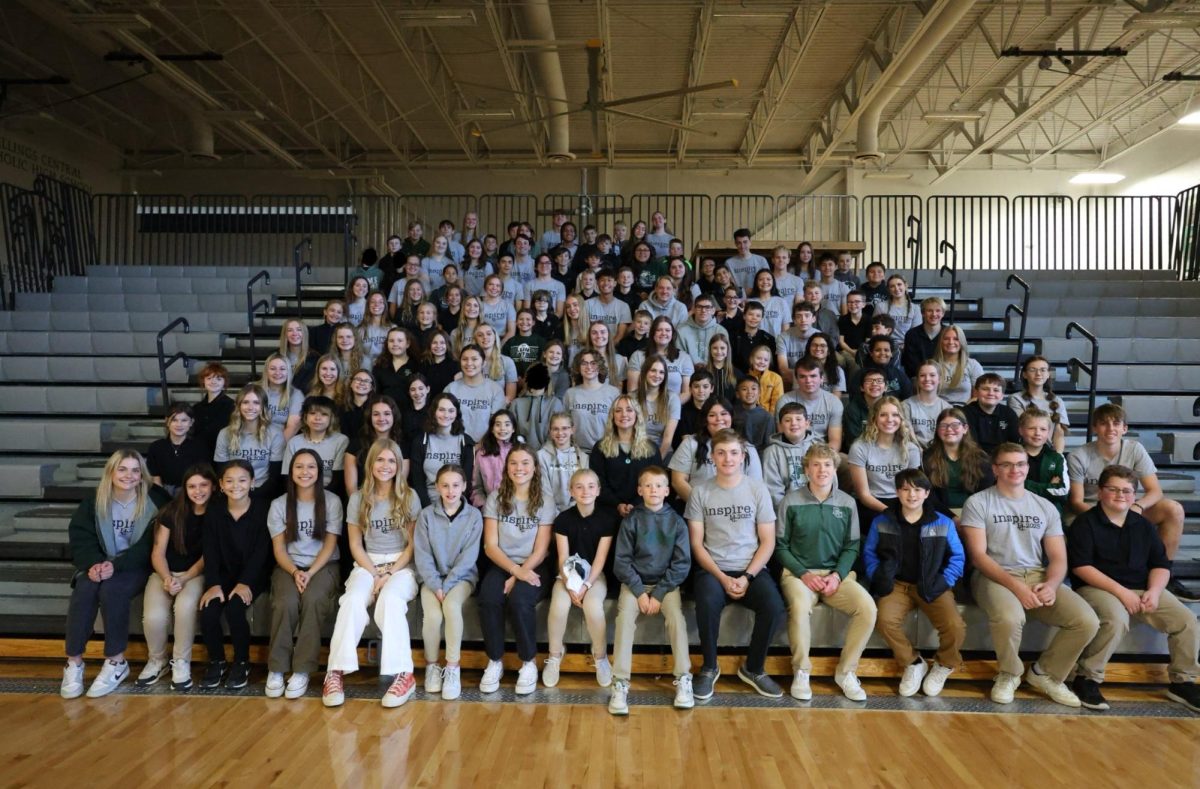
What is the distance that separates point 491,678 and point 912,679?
2.18 metres

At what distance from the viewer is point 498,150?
17984mm

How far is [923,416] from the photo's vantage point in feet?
18.2

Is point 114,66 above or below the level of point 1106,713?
above

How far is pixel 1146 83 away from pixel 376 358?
529 inches

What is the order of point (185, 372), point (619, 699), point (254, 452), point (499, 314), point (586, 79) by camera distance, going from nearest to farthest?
point (619, 699)
point (254, 452)
point (499, 314)
point (185, 372)
point (586, 79)

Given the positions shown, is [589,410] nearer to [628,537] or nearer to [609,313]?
[628,537]

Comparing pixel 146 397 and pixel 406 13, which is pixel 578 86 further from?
pixel 146 397

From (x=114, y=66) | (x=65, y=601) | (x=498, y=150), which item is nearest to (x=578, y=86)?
(x=498, y=150)

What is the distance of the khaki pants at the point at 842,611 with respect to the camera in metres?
4.31

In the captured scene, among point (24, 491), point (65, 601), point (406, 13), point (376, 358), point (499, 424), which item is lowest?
point (65, 601)

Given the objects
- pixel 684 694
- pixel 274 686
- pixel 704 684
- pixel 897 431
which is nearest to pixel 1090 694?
pixel 897 431

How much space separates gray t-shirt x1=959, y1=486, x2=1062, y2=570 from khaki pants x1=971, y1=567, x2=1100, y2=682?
0.19 meters

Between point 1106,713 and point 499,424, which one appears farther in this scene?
point 499,424

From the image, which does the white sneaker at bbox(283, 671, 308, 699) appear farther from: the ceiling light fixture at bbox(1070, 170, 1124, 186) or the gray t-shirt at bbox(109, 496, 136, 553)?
the ceiling light fixture at bbox(1070, 170, 1124, 186)
